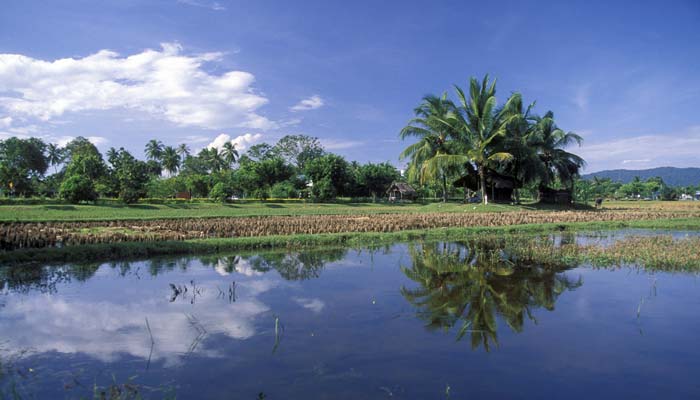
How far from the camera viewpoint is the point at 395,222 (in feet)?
61.5

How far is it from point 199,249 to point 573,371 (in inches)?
421

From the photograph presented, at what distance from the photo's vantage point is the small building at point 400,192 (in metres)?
51.3

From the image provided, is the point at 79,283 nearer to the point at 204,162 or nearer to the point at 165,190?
the point at 165,190

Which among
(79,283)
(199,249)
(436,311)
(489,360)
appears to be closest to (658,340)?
(489,360)

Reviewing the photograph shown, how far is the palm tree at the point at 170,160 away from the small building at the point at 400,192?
41061mm

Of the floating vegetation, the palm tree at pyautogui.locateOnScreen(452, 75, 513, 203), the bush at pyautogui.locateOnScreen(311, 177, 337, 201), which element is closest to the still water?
the floating vegetation

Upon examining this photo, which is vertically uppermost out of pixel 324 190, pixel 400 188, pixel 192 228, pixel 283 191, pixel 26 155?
pixel 26 155

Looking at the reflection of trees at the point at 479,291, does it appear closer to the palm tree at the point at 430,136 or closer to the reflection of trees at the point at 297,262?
the reflection of trees at the point at 297,262

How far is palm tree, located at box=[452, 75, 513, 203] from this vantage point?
2886 cm

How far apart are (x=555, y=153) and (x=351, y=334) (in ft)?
108

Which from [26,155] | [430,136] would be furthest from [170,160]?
[430,136]

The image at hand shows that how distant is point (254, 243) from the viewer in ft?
44.0

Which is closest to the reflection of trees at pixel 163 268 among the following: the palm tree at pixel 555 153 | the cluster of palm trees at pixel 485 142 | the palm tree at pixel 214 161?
the cluster of palm trees at pixel 485 142

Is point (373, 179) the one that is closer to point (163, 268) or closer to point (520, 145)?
point (520, 145)
